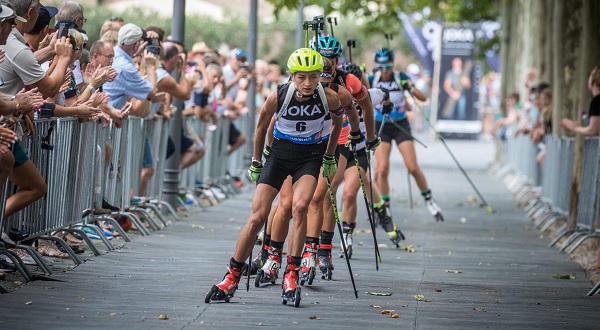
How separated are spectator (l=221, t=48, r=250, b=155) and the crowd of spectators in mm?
35

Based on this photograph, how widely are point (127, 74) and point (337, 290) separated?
4412mm

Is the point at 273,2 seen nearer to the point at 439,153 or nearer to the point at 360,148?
the point at 360,148

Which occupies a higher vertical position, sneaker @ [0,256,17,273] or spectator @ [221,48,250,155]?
spectator @ [221,48,250,155]

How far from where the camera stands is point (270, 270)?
1219 centimetres

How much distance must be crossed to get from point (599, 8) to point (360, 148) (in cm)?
548

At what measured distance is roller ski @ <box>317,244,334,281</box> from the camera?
43.2 feet

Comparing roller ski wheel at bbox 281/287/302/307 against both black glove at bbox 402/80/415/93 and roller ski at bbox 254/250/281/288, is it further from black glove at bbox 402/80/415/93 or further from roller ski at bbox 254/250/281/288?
black glove at bbox 402/80/415/93

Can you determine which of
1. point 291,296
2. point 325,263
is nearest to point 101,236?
point 325,263

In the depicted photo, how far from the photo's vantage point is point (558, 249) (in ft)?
57.6

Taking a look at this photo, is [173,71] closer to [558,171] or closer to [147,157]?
[147,157]

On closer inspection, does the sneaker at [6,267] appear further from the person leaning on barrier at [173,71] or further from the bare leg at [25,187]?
the person leaning on barrier at [173,71]

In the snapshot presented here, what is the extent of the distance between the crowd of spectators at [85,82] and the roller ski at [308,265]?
2.21 m

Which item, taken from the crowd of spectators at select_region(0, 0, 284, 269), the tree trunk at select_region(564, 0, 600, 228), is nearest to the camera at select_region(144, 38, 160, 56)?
the crowd of spectators at select_region(0, 0, 284, 269)

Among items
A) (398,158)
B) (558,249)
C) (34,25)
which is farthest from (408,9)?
(34,25)
